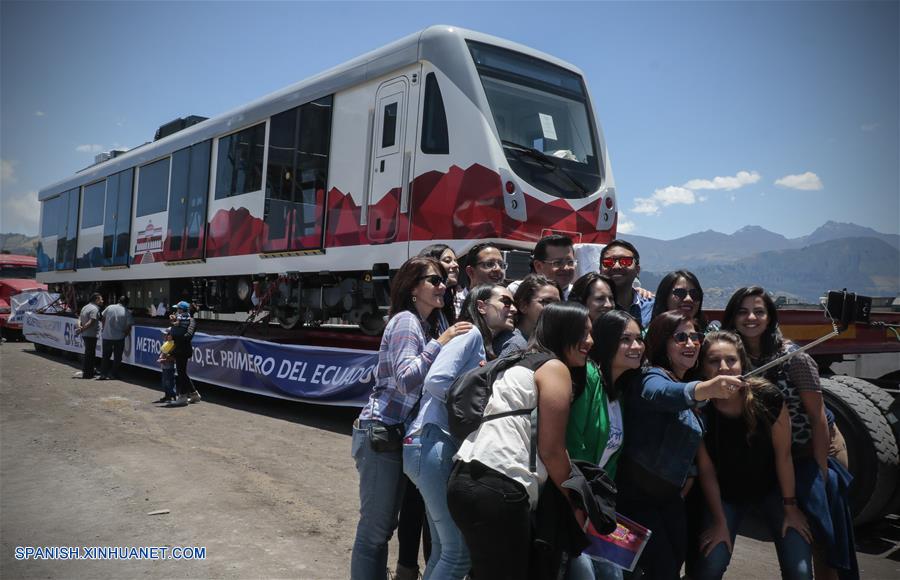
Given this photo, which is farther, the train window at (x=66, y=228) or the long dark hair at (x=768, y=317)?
the train window at (x=66, y=228)

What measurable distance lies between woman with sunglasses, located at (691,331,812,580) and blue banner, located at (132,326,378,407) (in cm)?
455

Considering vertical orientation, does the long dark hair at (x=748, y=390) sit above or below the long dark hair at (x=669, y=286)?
below

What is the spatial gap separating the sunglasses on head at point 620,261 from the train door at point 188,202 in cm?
849

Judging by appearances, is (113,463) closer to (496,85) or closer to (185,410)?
(185,410)

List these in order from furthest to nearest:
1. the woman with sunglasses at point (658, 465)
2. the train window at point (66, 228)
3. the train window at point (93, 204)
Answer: the train window at point (66, 228), the train window at point (93, 204), the woman with sunglasses at point (658, 465)

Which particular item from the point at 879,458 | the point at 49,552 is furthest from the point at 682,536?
the point at 49,552

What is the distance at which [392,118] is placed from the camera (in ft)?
24.5

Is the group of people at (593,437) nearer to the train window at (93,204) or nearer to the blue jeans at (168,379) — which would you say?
the blue jeans at (168,379)

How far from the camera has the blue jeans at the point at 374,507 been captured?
2.98 meters

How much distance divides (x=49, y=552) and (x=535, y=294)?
3662 mm

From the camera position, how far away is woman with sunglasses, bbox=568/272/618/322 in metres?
3.33

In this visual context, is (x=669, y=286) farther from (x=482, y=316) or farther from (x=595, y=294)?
(x=482, y=316)

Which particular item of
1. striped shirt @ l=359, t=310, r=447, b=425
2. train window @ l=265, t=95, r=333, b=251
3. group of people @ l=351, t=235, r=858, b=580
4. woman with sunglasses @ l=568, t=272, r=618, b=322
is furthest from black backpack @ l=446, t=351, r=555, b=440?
train window @ l=265, t=95, r=333, b=251

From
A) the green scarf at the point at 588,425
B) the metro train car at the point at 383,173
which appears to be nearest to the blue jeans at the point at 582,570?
the green scarf at the point at 588,425
